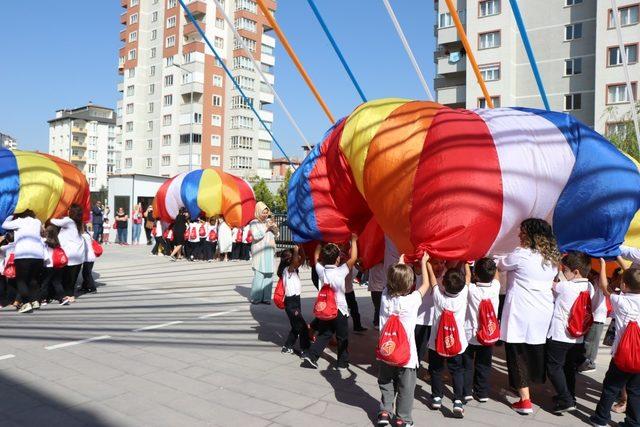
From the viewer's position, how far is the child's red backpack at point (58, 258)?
822cm

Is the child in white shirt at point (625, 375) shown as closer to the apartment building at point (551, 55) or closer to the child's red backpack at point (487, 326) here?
the child's red backpack at point (487, 326)

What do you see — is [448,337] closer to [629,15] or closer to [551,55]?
[629,15]

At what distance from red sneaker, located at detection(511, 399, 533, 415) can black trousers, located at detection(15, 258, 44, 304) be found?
261 inches

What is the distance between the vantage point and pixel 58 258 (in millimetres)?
8250

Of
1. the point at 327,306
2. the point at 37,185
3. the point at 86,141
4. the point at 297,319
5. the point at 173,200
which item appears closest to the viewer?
the point at 327,306

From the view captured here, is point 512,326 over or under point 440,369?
over

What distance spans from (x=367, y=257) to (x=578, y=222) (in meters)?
2.48

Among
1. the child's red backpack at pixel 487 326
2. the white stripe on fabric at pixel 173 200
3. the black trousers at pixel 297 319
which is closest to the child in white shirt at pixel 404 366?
the child's red backpack at pixel 487 326

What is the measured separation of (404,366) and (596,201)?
6.60 feet

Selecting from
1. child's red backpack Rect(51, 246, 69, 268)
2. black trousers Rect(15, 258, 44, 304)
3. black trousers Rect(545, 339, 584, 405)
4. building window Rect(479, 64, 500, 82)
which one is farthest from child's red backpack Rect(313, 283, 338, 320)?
building window Rect(479, 64, 500, 82)

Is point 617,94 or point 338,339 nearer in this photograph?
point 338,339

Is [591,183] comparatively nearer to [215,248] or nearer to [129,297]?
[129,297]

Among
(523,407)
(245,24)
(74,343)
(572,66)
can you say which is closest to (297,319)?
(523,407)

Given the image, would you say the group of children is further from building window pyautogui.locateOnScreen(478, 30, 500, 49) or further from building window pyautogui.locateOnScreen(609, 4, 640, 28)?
building window pyautogui.locateOnScreen(478, 30, 500, 49)
